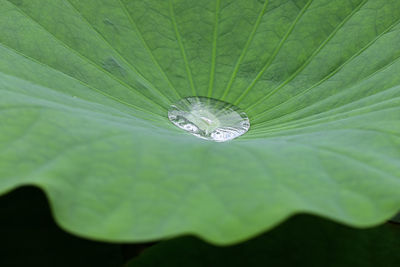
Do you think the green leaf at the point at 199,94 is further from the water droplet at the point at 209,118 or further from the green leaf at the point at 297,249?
the green leaf at the point at 297,249

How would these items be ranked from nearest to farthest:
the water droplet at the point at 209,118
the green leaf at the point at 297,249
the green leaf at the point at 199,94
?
the green leaf at the point at 199,94, the green leaf at the point at 297,249, the water droplet at the point at 209,118

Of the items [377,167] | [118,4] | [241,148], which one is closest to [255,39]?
[118,4]

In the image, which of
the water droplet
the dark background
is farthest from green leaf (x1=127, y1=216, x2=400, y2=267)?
the water droplet

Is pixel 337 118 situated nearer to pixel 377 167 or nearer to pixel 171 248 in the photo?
pixel 377 167

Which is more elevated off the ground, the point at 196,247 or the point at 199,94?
the point at 199,94

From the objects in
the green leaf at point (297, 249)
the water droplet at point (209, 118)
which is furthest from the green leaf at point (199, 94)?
the green leaf at point (297, 249)

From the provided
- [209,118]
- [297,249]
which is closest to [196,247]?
[297,249]

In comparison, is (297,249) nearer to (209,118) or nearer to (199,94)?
(209,118)
